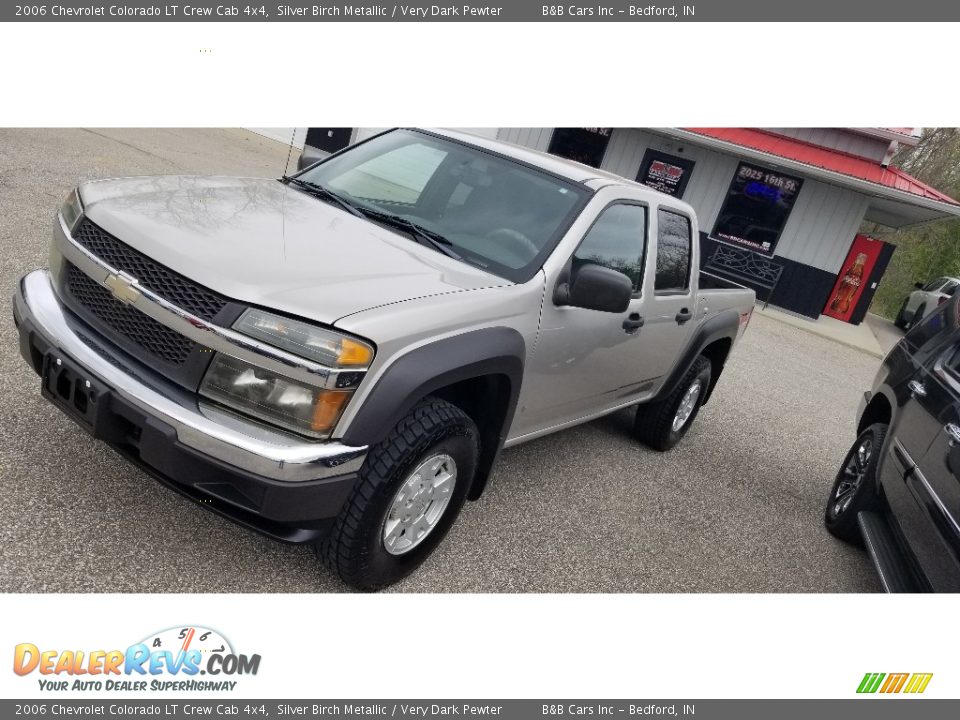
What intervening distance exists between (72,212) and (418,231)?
4.66 ft

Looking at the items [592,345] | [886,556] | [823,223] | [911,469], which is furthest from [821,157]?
[592,345]

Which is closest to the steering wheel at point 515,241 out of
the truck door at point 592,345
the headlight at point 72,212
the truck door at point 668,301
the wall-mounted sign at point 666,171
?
the truck door at point 592,345

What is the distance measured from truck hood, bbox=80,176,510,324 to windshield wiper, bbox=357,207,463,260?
75 millimetres

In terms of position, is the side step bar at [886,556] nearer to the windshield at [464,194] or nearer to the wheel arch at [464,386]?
the wheel arch at [464,386]

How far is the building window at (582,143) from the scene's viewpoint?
61.2 ft

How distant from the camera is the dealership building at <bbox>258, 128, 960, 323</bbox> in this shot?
1616 centimetres

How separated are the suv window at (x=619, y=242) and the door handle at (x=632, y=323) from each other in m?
0.16

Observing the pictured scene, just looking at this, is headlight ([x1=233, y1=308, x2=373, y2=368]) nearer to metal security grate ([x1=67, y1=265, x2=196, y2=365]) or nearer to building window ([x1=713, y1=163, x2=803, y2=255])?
metal security grate ([x1=67, y1=265, x2=196, y2=365])

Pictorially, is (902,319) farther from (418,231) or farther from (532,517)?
(418,231)

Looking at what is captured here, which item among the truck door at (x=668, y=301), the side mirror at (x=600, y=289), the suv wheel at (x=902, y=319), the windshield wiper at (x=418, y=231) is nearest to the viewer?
the side mirror at (x=600, y=289)

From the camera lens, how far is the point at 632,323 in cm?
422

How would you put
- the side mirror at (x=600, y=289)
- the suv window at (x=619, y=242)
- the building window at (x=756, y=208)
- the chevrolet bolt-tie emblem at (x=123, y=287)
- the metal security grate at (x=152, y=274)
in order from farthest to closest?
1. the building window at (x=756, y=208)
2. the suv window at (x=619, y=242)
3. the side mirror at (x=600, y=289)
4. the chevrolet bolt-tie emblem at (x=123, y=287)
5. the metal security grate at (x=152, y=274)

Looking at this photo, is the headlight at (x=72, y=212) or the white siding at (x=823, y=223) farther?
the white siding at (x=823, y=223)

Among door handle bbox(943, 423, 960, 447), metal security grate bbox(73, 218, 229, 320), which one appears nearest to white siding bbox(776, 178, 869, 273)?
door handle bbox(943, 423, 960, 447)
